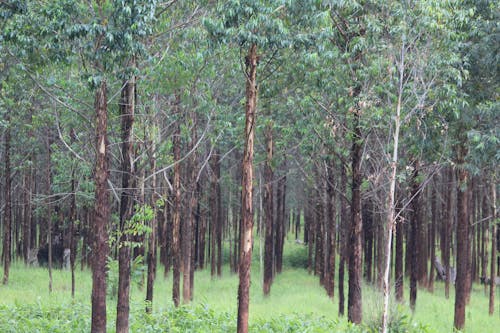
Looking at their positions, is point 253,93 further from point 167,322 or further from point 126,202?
point 167,322

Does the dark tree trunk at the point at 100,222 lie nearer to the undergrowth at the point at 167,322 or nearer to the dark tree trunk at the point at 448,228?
the undergrowth at the point at 167,322

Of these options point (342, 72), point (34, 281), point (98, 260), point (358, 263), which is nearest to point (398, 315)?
point (358, 263)

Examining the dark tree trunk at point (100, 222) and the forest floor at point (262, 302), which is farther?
the forest floor at point (262, 302)

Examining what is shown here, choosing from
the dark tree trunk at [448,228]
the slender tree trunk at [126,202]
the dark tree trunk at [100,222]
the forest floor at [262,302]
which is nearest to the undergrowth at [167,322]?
the forest floor at [262,302]

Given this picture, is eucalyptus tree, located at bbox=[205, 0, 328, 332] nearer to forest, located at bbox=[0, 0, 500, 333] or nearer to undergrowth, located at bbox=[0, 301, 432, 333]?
forest, located at bbox=[0, 0, 500, 333]

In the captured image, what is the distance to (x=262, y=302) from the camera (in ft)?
89.4

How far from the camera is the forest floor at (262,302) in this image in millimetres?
15836

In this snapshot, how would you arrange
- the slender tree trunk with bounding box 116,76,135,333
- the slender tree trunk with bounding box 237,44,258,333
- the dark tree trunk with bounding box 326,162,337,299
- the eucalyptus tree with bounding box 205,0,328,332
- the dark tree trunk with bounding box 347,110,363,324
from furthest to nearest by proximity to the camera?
the dark tree trunk with bounding box 326,162,337,299
the dark tree trunk with bounding box 347,110,363,324
the slender tree trunk with bounding box 116,76,135,333
the slender tree trunk with bounding box 237,44,258,333
the eucalyptus tree with bounding box 205,0,328,332

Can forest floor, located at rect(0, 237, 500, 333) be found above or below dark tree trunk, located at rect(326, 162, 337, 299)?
below

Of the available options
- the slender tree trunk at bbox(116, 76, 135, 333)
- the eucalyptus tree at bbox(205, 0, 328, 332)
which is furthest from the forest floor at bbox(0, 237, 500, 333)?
the eucalyptus tree at bbox(205, 0, 328, 332)

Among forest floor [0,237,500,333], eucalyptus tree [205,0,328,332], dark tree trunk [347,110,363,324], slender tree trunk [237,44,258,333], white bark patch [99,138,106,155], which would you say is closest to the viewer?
eucalyptus tree [205,0,328,332]

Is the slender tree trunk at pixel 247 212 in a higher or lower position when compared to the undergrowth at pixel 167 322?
higher

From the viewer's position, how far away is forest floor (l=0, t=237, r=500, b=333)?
52.0 ft

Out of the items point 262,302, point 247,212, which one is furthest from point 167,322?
point 262,302
